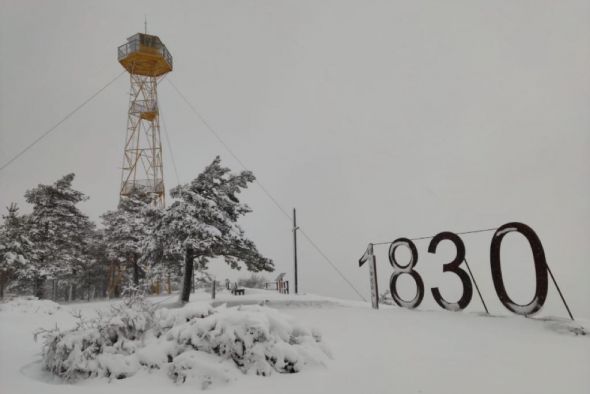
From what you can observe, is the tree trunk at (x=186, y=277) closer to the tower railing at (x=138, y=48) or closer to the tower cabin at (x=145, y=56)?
the tower cabin at (x=145, y=56)

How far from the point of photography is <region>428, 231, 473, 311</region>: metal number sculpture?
10.2 metres

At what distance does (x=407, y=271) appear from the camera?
11.4 meters

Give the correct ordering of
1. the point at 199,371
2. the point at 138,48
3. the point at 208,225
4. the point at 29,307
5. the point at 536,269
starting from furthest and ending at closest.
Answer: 1. the point at 138,48
2. the point at 208,225
3. the point at 29,307
4. the point at 536,269
5. the point at 199,371

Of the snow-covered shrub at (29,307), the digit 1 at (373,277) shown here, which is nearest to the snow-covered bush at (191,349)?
the digit 1 at (373,277)

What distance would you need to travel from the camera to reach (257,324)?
17.2 feet

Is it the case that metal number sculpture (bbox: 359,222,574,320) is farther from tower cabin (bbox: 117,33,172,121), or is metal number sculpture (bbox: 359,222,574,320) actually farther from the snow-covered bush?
tower cabin (bbox: 117,33,172,121)

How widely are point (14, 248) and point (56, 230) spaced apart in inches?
174

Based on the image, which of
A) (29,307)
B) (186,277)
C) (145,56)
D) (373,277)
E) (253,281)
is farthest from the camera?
(253,281)

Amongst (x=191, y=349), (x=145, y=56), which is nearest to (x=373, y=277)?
(x=191, y=349)

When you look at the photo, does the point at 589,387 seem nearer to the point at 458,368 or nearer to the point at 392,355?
the point at 458,368

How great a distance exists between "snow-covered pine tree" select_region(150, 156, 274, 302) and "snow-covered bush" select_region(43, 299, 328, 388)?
9.01m

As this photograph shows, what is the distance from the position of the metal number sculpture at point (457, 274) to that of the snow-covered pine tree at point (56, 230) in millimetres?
23006

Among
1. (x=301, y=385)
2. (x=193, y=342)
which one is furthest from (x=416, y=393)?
(x=193, y=342)

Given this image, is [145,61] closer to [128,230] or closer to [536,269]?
[128,230]
